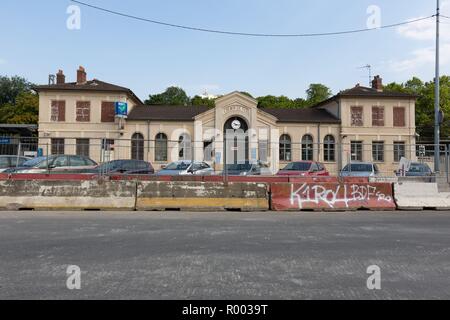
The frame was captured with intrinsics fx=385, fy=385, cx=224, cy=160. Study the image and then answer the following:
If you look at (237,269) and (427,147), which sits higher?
(427,147)

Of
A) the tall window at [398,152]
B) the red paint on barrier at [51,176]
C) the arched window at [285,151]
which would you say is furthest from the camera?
the arched window at [285,151]

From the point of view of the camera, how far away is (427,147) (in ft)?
52.3

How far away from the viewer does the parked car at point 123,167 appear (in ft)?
48.0

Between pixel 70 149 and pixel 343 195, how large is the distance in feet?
41.4

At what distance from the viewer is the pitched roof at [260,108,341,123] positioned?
1641 inches

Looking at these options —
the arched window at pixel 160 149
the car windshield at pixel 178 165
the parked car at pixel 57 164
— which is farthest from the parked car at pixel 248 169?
the parked car at pixel 57 164

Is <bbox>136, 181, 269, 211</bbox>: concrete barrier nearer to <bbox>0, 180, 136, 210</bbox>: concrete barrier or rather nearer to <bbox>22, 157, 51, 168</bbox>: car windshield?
<bbox>0, 180, 136, 210</bbox>: concrete barrier

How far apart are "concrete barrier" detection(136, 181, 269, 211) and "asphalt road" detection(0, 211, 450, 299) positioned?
216 centimetres

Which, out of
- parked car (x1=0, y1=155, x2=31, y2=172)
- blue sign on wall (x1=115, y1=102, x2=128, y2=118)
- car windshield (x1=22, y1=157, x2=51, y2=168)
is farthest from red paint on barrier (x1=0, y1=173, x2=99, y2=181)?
blue sign on wall (x1=115, y1=102, x2=128, y2=118)

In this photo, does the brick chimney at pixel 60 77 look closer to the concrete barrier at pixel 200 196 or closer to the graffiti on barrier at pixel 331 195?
the concrete barrier at pixel 200 196

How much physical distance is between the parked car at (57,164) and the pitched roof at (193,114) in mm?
23583

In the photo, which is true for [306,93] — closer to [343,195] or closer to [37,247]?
[343,195]

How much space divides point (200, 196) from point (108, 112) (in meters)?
31.0
